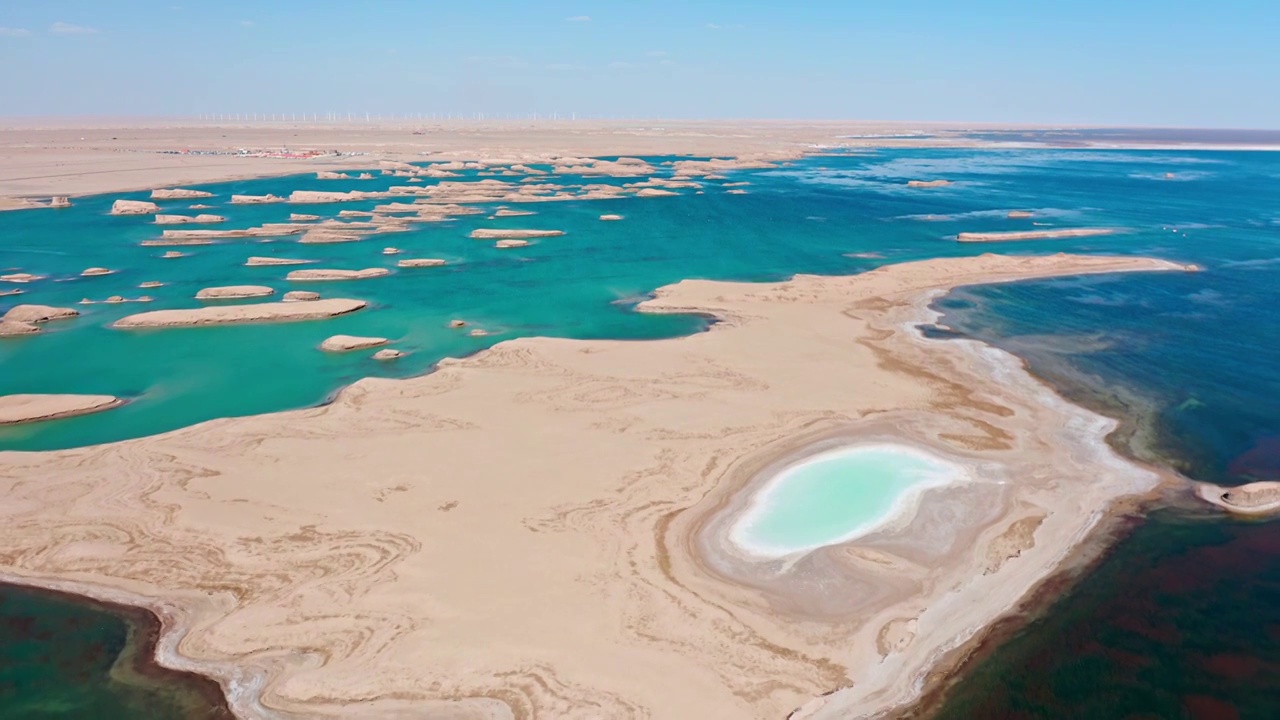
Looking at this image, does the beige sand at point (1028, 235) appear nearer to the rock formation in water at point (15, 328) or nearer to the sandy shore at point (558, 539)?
the sandy shore at point (558, 539)

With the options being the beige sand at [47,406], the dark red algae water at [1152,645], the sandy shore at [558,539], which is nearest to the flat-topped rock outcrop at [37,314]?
the beige sand at [47,406]

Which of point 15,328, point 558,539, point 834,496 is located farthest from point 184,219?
point 834,496

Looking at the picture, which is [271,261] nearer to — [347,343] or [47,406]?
[347,343]

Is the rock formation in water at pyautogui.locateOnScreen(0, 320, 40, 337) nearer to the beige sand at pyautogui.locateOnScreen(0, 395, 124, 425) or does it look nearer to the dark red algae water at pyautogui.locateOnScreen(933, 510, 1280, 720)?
the beige sand at pyautogui.locateOnScreen(0, 395, 124, 425)

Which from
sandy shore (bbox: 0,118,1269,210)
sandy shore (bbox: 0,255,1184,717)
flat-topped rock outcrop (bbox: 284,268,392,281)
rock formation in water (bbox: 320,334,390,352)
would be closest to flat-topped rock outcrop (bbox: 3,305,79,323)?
flat-topped rock outcrop (bbox: 284,268,392,281)

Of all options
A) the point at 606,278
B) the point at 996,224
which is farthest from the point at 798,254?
the point at 996,224

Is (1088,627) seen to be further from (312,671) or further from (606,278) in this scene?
(606,278)
